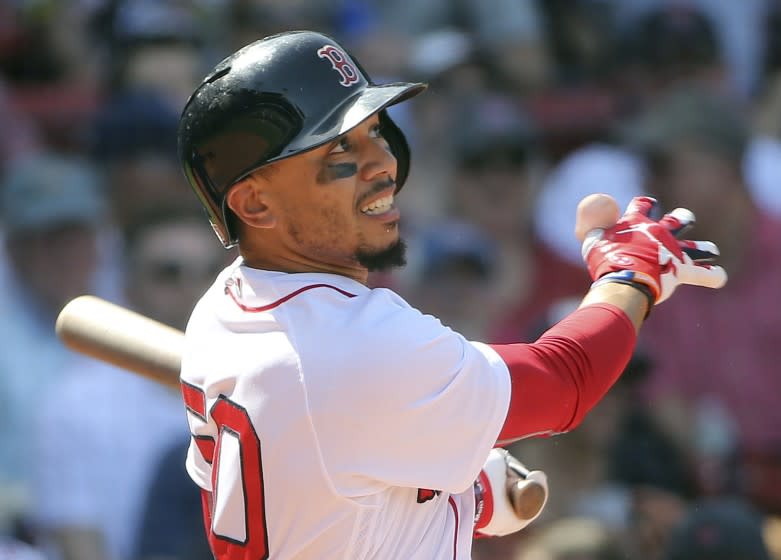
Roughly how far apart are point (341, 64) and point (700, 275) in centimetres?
66

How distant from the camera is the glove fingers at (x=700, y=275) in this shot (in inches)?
92.4

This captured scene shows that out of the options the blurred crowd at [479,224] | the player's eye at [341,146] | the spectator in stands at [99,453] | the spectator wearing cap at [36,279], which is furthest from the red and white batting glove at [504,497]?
the spectator wearing cap at [36,279]

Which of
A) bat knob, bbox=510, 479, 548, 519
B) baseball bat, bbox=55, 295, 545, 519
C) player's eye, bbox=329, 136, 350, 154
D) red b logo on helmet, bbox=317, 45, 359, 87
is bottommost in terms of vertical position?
bat knob, bbox=510, 479, 548, 519

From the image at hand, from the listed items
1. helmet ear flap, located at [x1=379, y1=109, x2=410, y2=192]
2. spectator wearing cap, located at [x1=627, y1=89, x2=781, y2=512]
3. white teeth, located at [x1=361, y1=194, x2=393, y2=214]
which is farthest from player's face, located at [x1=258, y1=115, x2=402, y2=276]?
spectator wearing cap, located at [x1=627, y1=89, x2=781, y2=512]

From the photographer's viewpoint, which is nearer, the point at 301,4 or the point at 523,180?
the point at 523,180

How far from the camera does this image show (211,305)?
2.34 meters

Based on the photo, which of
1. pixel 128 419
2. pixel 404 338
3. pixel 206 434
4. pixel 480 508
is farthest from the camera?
pixel 128 419

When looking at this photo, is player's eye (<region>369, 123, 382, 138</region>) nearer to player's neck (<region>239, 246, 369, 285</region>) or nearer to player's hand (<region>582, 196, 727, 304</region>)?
player's neck (<region>239, 246, 369, 285</region>)

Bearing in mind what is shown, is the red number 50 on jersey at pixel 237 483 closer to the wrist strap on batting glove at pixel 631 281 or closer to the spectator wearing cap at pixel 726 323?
the wrist strap on batting glove at pixel 631 281

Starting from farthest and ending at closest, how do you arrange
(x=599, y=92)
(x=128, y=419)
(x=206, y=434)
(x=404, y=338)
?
(x=599, y=92) → (x=128, y=419) → (x=206, y=434) → (x=404, y=338)

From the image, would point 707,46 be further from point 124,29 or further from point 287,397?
point 287,397

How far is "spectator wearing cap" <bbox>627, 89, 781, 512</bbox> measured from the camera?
16.7 ft

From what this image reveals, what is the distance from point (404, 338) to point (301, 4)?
4630 mm

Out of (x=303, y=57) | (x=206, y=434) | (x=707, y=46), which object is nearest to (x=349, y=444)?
(x=206, y=434)
